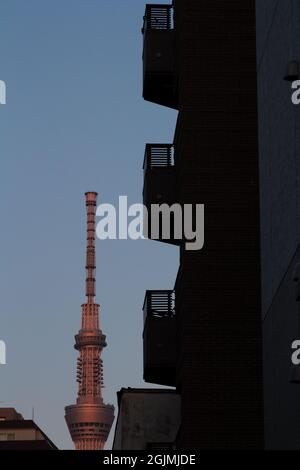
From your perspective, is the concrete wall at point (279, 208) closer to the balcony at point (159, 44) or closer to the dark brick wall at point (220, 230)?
the dark brick wall at point (220, 230)

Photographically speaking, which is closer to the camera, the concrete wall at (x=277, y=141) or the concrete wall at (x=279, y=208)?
the concrete wall at (x=279, y=208)

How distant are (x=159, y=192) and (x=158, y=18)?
540 cm

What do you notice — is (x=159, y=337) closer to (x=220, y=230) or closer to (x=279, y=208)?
(x=220, y=230)

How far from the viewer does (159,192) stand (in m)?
37.5

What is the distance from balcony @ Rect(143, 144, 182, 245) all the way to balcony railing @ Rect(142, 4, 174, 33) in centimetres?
361

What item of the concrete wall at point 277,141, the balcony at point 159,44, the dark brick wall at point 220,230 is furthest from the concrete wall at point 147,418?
the concrete wall at point 277,141

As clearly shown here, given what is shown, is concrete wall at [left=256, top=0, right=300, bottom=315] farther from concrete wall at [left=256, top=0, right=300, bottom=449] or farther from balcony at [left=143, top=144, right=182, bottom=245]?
balcony at [left=143, top=144, right=182, bottom=245]

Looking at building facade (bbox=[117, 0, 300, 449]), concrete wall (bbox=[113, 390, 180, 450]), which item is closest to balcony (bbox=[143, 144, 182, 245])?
building facade (bbox=[117, 0, 300, 449])

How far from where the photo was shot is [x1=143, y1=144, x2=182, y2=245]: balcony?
37.0 metres

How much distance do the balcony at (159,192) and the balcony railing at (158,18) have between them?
3.61 metres

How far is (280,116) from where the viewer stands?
79.8ft

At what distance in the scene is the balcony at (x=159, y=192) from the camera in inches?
1457

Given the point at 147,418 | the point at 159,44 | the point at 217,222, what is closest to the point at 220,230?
the point at 217,222
